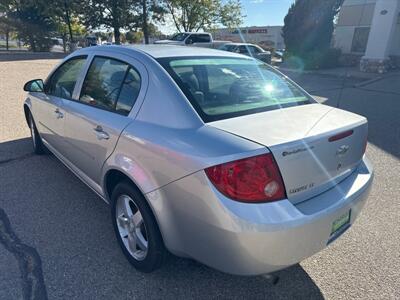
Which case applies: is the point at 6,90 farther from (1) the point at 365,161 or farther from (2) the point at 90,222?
(1) the point at 365,161

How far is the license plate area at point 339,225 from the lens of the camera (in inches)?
79.5

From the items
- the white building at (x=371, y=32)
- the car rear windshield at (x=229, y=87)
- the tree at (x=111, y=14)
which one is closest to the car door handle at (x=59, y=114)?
the car rear windshield at (x=229, y=87)

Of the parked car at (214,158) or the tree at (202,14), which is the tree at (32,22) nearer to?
the tree at (202,14)

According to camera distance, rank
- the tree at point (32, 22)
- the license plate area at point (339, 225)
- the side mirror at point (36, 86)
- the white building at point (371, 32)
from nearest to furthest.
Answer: the license plate area at point (339, 225)
the side mirror at point (36, 86)
the white building at point (371, 32)
the tree at point (32, 22)

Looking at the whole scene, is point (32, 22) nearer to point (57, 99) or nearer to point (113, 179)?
point (57, 99)

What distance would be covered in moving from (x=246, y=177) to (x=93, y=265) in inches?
60.4

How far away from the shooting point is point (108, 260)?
2543 mm

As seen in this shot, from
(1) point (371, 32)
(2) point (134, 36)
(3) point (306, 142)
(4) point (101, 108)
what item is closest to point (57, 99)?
(4) point (101, 108)

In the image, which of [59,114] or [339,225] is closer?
[339,225]

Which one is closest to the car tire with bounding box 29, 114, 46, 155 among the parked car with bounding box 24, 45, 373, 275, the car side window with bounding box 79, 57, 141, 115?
the parked car with bounding box 24, 45, 373, 275

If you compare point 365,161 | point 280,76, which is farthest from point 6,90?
point 365,161

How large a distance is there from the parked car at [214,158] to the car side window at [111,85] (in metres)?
0.01

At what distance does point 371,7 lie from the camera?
20406mm

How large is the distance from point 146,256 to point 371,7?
23725 mm
